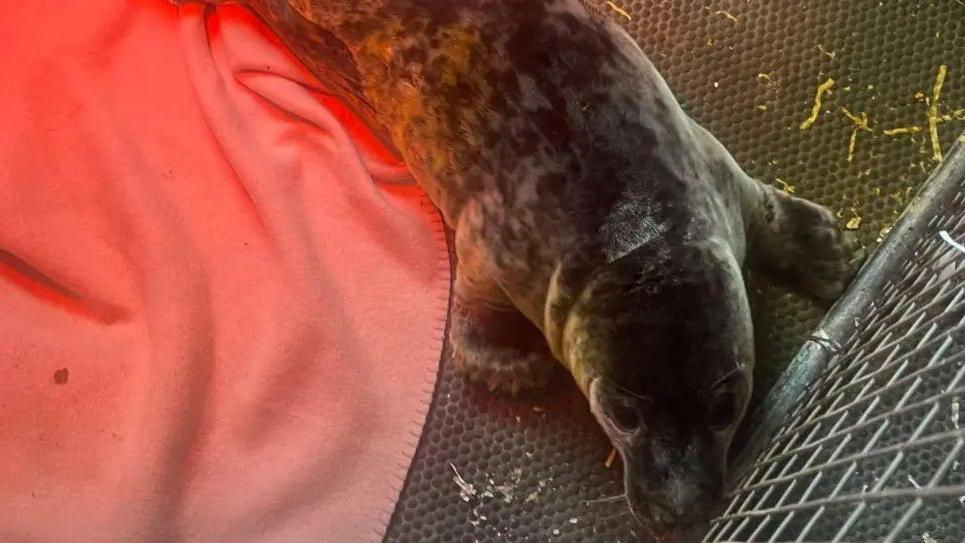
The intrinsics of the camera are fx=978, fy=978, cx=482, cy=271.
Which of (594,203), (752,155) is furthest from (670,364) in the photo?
(752,155)

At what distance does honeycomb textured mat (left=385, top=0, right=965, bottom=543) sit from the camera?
1751mm

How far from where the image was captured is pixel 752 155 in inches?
73.4

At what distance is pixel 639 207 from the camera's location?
1390 millimetres

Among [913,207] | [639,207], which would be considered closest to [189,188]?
[639,207]

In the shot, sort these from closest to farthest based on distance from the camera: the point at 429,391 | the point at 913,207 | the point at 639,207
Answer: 1. the point at 639,207
2. the point at 913,207
3. the point at 429,391

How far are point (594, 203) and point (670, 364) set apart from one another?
255 millimetres

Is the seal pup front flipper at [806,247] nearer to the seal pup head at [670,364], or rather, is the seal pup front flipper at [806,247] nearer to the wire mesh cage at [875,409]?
the wire mesh cage at [875,409]

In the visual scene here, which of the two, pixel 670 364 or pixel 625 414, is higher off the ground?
pixel 670 364

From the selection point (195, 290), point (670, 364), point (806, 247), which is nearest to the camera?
point (670, 364)

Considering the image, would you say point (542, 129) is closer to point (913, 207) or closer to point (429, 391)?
point (429, 391)

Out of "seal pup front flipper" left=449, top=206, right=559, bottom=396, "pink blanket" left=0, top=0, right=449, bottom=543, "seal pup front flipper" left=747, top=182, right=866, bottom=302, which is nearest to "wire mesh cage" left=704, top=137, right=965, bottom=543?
"seal pup front flipper" left=747, top=182, right=866, bottom=302

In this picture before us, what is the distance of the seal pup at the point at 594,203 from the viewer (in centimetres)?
136

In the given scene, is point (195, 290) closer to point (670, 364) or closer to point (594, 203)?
point (594, 203)

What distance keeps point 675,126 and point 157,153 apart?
1.03 meters
